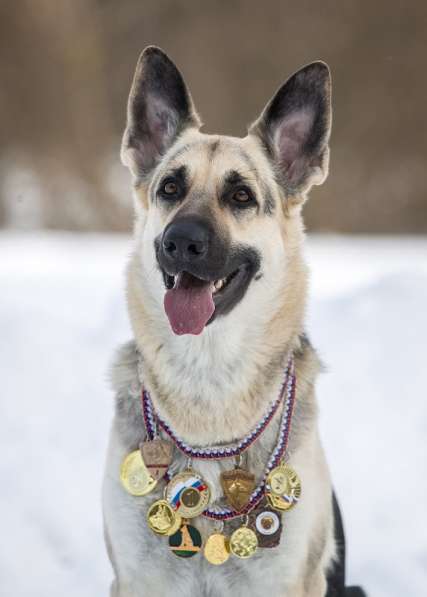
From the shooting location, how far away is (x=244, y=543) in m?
2.37

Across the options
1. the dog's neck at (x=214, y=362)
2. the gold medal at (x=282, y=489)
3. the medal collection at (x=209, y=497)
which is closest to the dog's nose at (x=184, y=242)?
the dog's neck at (x=214, y=362)

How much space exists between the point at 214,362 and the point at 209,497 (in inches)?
18.4

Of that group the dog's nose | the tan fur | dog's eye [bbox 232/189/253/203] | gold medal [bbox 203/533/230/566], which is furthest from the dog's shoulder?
dog's eye [bbox 232/189/253/203]

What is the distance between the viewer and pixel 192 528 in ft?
7.85

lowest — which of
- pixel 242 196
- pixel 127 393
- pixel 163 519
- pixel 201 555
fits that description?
pixel 201 555

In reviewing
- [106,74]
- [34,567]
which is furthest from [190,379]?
[106,74]

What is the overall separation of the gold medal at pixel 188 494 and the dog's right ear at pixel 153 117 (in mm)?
1189

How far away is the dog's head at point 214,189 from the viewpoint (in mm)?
2449

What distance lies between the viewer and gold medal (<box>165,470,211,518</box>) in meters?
2.41

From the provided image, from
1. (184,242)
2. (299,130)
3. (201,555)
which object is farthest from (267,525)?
(299,130)

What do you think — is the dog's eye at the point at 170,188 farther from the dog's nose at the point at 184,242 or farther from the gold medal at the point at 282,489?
the gold medal at the point at 282,489

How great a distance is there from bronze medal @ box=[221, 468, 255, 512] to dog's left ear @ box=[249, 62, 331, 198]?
42.6 inches

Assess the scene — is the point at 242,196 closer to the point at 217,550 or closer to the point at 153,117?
the point at 153,117

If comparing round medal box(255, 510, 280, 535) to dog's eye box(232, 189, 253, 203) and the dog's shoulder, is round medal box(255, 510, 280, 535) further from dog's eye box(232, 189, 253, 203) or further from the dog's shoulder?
dog's eye box(232, 189, 253, 203)
